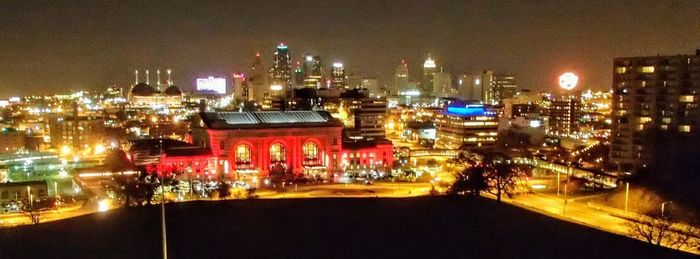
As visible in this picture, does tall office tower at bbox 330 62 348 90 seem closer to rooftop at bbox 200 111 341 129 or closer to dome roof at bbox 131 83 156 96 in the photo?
dome roof at bbox 131 83 156 96

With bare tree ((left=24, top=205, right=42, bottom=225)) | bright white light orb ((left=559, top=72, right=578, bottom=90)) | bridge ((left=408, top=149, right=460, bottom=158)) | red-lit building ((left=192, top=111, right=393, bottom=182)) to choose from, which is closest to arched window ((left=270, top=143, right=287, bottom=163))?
red-lit building ((left=192, top=111, right=393, bottom=182))

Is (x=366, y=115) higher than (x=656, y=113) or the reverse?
the reverse

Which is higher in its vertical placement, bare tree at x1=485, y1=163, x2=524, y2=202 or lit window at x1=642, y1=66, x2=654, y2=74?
lit window at x1=642, y1=66, x2=654, y2=74

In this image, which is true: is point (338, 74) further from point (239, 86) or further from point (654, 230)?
point (654, 230)

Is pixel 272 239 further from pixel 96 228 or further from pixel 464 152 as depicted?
pixel 464 152

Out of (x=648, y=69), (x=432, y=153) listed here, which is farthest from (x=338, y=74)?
(x=648, y=69)

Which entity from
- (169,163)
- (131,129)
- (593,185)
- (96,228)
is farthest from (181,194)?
(131,129)
